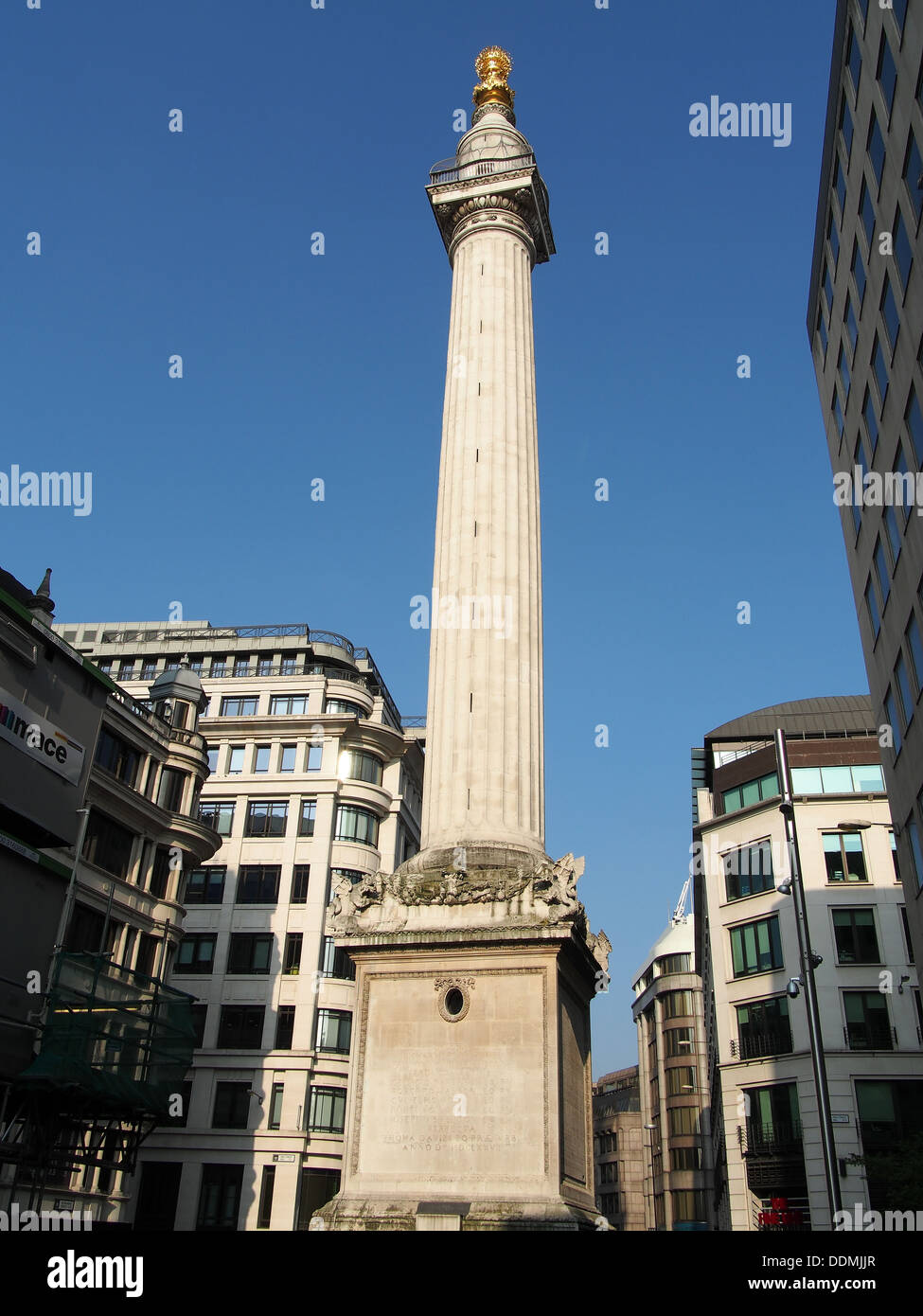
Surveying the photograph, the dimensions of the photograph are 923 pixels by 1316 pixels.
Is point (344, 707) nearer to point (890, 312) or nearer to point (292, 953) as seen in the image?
point (292, 953)

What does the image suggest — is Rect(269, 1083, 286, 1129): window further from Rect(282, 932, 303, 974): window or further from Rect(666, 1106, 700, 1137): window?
Rect(666, 1106, 700, 1137): window

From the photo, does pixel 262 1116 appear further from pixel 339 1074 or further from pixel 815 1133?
pixel 815 1133

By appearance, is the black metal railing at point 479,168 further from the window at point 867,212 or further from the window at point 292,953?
the window at point 292,953

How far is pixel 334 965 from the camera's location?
52.5 m

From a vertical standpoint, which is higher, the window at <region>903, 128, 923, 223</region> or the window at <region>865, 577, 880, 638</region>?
the window at <region>903, 128, 923, 223</region>

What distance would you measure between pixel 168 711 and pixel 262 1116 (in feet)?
64.7

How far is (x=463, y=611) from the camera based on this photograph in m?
26.0

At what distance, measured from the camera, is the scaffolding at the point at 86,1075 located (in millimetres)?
28094

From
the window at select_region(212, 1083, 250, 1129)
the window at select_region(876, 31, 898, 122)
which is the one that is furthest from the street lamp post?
the window at select_region(212, 1083, 250, 1129)

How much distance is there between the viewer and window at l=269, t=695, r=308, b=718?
197 ft

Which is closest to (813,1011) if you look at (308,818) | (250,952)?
(250,952)

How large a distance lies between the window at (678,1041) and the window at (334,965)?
42283mm

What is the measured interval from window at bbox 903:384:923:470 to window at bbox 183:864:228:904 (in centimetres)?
4071

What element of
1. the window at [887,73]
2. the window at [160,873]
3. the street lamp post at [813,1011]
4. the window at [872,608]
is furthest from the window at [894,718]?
the window at [160,873]
